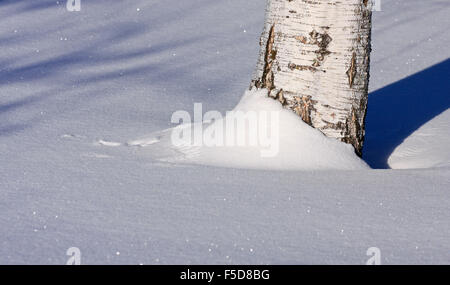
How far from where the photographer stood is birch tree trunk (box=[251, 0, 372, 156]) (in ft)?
11.1

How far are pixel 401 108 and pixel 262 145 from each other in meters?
1.81

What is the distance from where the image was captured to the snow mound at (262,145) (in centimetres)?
328

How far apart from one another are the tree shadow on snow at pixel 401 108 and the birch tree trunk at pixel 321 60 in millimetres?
454

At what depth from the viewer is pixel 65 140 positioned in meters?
3.61

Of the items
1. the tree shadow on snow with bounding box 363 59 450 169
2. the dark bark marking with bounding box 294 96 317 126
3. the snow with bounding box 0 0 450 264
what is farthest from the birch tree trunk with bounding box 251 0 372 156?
the tree shadow on snow with bounding box 363 59 450 169

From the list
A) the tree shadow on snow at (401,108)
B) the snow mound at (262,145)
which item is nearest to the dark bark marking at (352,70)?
the snow mound at (262,145)

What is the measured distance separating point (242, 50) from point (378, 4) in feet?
7.79

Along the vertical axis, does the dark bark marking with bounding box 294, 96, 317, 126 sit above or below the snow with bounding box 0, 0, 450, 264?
above

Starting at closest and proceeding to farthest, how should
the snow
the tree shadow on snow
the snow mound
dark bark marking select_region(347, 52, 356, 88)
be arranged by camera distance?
the snow, the snow mound, dark bark marking select_region(347, 52, 356, 88), the tree shadow on snow

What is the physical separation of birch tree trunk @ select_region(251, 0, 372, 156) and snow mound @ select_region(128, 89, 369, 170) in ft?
0.25

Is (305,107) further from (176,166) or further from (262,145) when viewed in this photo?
(176,166)

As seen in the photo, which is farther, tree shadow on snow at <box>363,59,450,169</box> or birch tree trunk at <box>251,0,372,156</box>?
tree shadow on snow at <box>363,59,450,169</box>

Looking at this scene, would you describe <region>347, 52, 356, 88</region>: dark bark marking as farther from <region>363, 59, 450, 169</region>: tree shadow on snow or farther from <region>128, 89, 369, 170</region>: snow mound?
<region>363, 59, 450, 169</region>: tree shadow on snow

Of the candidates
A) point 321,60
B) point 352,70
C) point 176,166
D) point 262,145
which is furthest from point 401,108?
point 176,166
